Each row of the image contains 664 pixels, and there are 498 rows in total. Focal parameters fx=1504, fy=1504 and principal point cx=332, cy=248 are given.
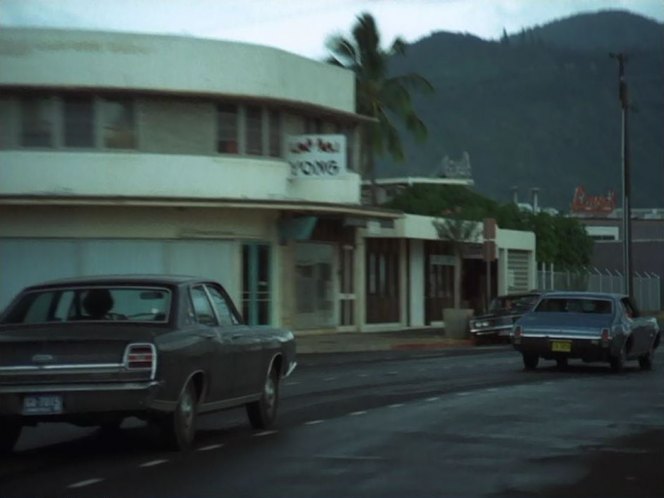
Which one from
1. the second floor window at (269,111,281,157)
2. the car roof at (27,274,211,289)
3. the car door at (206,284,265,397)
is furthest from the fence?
the car roof at (27,274,211,289)

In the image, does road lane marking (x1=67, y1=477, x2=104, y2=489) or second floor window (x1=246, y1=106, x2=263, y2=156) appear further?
second floor window (x1=246, y1=106, x2=263, y2=156)

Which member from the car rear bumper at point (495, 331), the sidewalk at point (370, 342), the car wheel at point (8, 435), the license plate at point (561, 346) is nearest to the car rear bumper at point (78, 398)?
the car wheel at point (8, 435)

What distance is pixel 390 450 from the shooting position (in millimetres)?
13883

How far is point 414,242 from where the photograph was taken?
49500 millimetres

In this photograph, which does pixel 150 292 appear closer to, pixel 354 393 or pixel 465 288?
pixel 354 393

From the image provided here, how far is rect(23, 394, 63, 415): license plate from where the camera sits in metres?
12.8

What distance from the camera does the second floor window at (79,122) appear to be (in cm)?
3609

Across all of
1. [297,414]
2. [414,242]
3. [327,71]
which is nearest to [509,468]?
[297,414]

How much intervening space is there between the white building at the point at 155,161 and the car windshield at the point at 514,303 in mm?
4519

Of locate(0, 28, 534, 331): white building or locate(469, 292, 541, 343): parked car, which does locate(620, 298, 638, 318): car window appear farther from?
locate(0, 28, 534, 331): white building

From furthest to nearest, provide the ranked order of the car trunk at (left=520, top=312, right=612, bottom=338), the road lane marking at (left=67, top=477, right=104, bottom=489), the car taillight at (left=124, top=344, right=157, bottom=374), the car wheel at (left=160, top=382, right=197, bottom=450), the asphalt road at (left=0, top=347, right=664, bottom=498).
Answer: the car trunk at (left=520, top=312, right=612, bottom=338), the car wheel at (left=160, top=382, right=197, bottom=450), the car taillight at (left=124, top=344, right=157, bottom=374), the asphalt road at (left=0, top=347, right=664, bottom=498), the road lane marking at (left=67, top=477, right=104, bottom=489)

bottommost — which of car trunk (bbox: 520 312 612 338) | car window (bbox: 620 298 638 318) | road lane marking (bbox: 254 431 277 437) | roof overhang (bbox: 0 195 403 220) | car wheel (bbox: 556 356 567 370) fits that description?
road lane marking (bbox: 254 431 277 437)

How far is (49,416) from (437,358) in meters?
19.6

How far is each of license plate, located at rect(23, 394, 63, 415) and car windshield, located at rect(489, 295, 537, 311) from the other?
86.0ft
